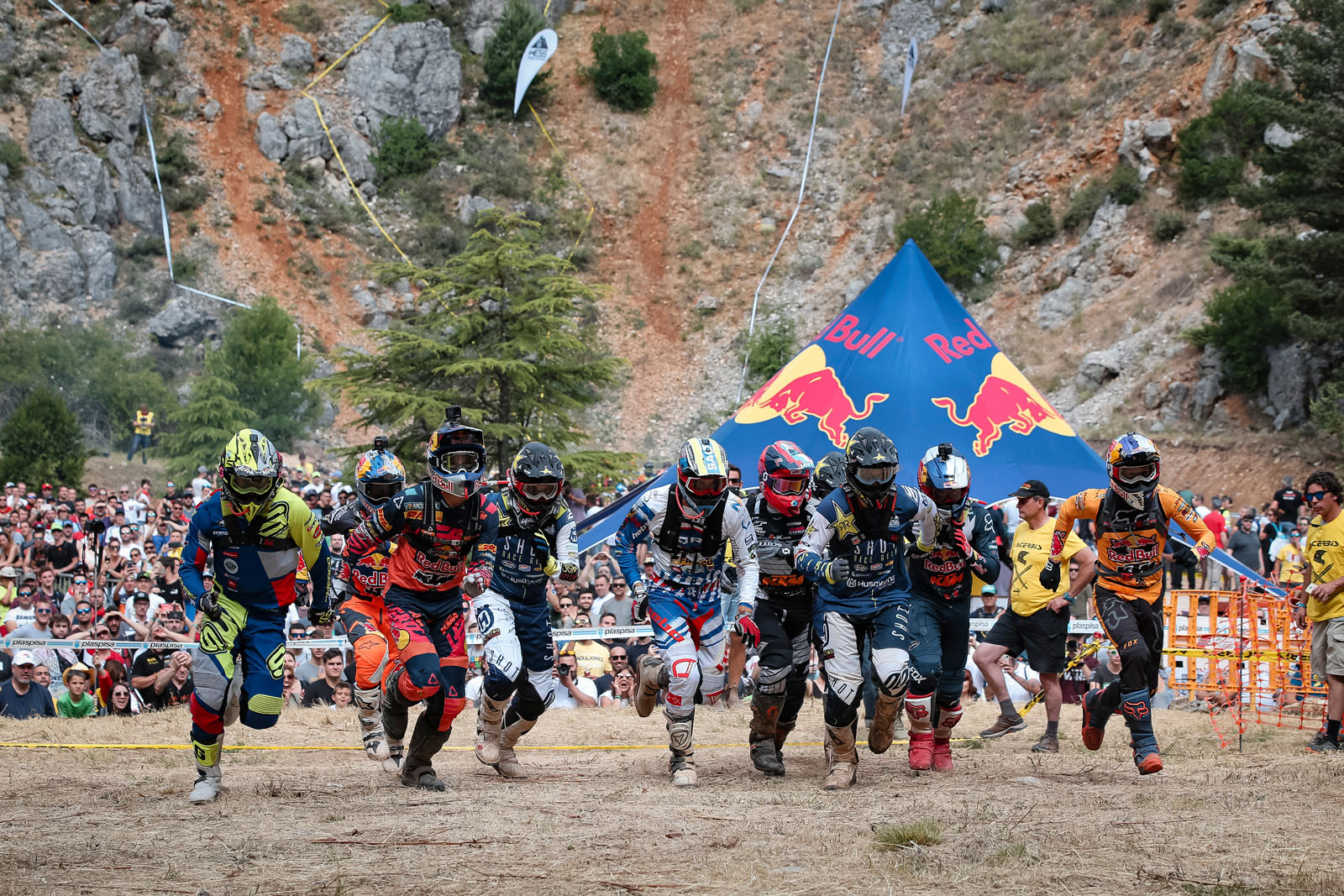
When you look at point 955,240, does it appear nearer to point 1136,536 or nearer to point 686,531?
point 1136,536

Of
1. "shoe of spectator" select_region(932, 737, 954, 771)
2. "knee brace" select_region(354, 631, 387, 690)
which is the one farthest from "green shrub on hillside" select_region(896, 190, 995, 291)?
"knee brace" select_region(354, 631, 387, 690)

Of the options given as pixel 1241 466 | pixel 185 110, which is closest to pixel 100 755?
pixel 1241 466

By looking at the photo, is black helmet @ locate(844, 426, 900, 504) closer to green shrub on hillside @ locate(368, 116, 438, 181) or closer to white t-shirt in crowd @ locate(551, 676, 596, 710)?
white t-shirt in crowd @ locate(551, 676, 596, 710)

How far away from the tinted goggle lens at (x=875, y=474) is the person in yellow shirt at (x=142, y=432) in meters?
31.3

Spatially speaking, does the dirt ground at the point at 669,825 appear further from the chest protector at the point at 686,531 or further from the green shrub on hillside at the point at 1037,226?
the green shrub on hillside at the point at 1037,226

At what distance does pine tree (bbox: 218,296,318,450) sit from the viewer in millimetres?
40938

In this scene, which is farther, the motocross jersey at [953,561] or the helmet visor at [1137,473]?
the motocross jersey at [953,561]

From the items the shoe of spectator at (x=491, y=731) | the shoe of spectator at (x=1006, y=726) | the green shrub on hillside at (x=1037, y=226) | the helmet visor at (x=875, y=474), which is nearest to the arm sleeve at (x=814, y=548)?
the helmet visor at (x=875, y=474)

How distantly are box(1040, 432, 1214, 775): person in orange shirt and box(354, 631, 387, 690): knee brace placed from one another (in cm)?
518

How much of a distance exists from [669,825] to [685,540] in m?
2.62

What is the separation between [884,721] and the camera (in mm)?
9133

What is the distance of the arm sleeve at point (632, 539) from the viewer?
8.89 m

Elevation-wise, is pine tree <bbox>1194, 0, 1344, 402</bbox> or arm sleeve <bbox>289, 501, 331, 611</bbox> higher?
pine tree <bbox>1194, 0, 1344, 402</bbox>

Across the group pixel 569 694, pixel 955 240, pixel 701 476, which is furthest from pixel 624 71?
pixel 701 476
